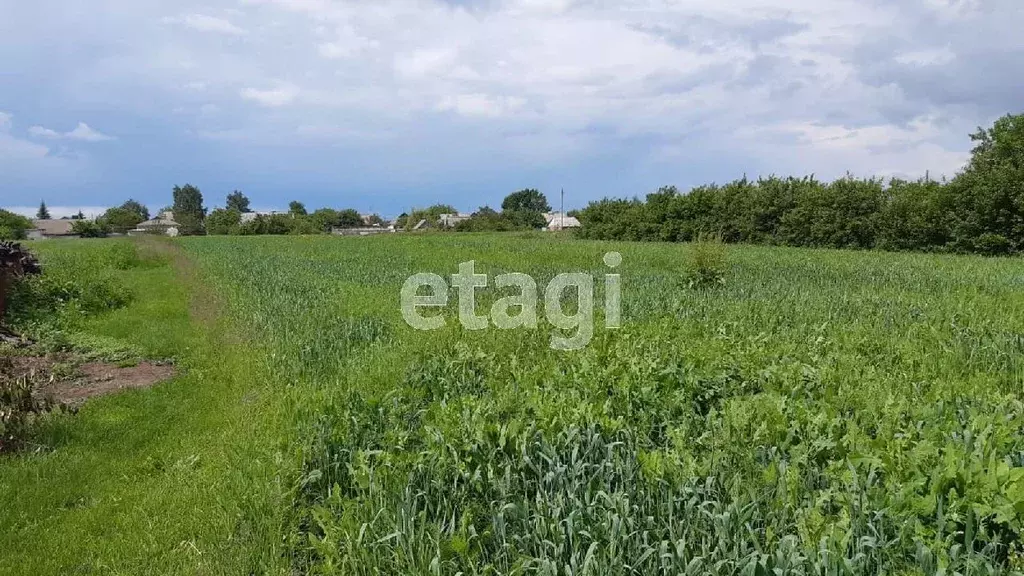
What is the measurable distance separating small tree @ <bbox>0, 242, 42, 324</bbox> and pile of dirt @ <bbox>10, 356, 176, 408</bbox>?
3150mm

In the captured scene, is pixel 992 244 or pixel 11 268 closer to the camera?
pixel 11 268

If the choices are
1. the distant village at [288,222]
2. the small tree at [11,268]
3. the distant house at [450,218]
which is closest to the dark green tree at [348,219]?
the distant village at [288,222]

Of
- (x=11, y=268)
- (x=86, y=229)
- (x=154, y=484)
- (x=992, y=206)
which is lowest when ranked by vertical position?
(x=154, y=484)

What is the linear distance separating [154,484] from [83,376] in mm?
4116

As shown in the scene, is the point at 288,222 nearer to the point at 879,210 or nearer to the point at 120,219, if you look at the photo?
the point at 120,219

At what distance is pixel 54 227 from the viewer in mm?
93062

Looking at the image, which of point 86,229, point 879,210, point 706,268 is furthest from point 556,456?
point 86,229

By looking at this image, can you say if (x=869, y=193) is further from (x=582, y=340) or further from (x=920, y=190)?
(x=582, y=340)

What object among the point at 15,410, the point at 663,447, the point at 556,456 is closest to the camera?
the point at 556,456

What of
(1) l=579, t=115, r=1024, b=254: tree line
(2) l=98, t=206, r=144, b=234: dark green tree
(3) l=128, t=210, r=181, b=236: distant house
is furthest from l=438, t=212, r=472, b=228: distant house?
(1) l=579, t=115, r=1024, b=254: tree line

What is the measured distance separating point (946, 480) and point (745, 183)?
36141mm

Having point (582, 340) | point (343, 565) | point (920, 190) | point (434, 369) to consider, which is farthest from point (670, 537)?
point (920, 190)

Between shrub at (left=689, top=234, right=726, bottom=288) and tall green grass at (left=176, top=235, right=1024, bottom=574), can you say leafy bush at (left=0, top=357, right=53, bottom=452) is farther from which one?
shrub at (left=689, top=234, right=726, bottom=288)

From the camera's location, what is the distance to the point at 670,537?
9.67 ft
